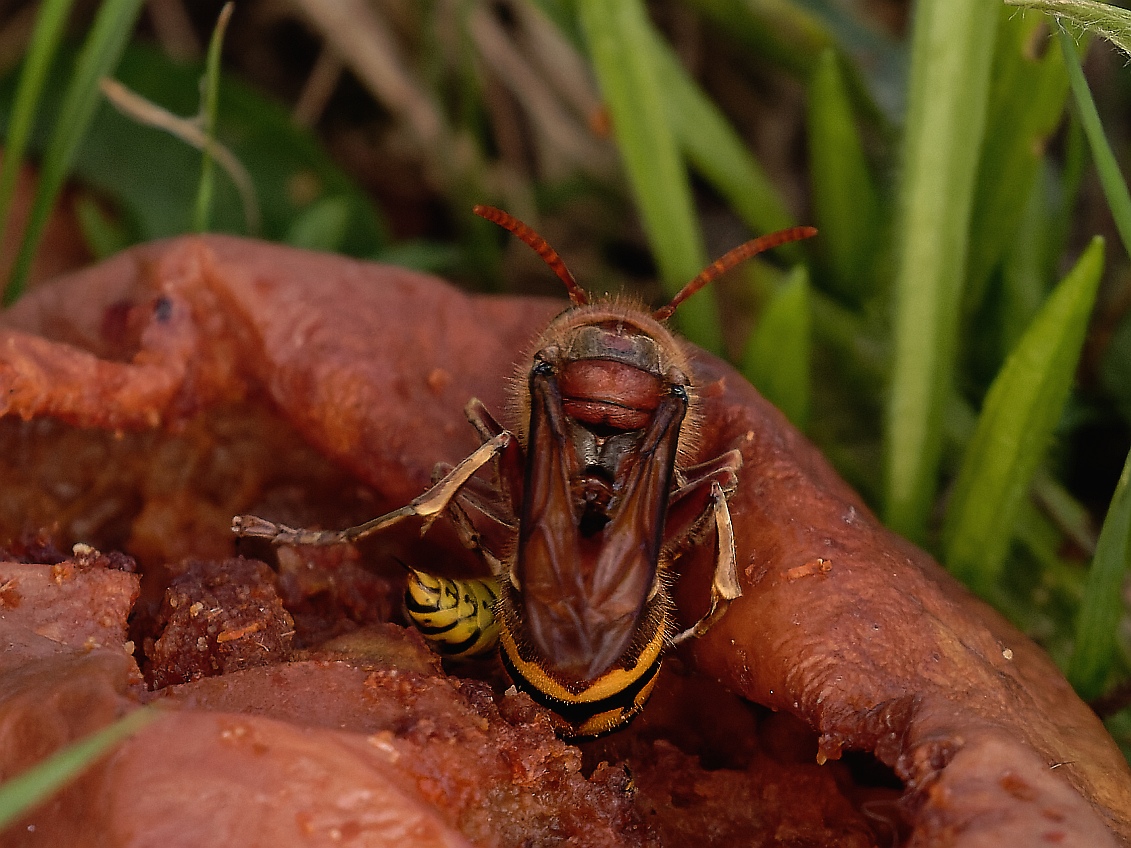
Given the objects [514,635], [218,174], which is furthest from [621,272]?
[514,635]

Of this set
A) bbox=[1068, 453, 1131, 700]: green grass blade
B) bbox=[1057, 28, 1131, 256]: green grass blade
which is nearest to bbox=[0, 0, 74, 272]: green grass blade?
bbox=[1057, 28, 1131, 256]: green grass blade

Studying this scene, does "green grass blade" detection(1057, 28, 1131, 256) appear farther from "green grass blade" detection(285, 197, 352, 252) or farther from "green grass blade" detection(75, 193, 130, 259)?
"green grass blade" detection(75, 193, 130, 259)

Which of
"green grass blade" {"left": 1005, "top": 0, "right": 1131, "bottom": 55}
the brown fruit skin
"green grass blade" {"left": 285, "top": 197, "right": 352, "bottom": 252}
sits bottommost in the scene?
"green grass blade" {"left": 285, "top": 197, "right": 352, "bottom": 252}

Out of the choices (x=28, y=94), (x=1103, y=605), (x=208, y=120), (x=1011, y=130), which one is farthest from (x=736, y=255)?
(x=28, y=94)

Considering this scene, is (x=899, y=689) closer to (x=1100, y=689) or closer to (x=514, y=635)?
(x=514, y=635)

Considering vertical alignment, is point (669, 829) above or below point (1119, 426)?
below
